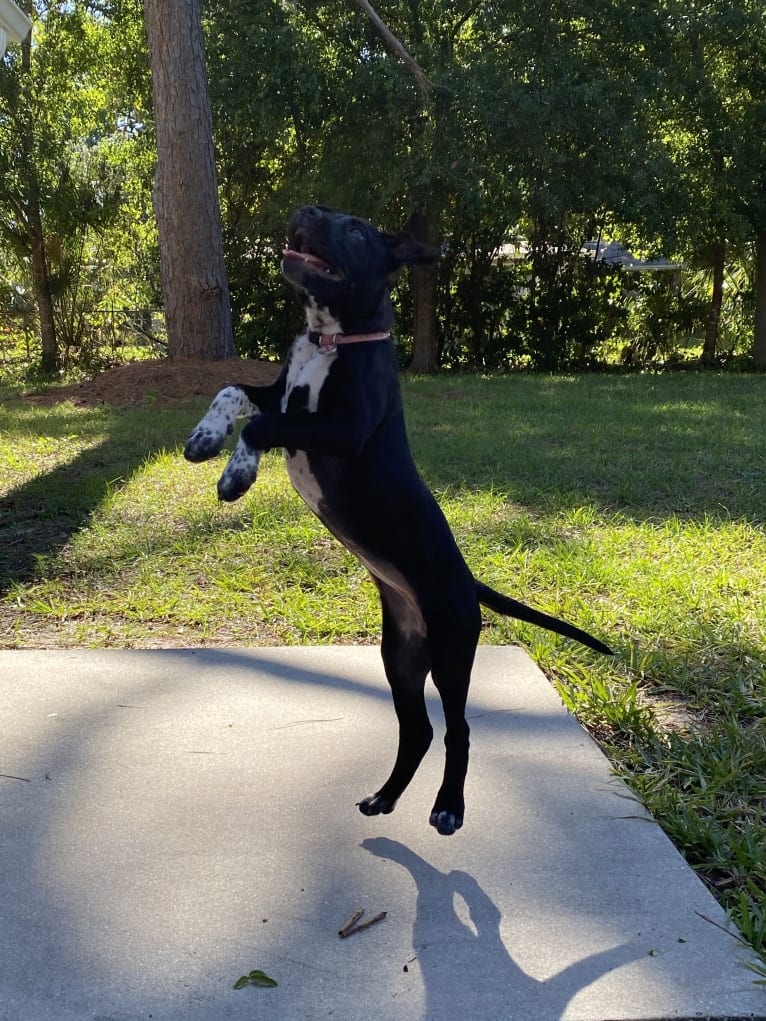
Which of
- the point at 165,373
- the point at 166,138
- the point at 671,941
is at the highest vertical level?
the point at 166,138

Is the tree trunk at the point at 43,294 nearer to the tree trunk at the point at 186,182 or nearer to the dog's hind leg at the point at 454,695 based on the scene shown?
the tree trunk at the point at 186,182

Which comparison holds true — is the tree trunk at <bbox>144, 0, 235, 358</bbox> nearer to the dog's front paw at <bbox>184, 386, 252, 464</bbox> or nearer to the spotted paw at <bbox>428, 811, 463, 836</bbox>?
the dog's front paw at <bbox>184, 386, 252, 464</bbox>

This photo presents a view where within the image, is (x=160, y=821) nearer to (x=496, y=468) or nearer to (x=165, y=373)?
(x=496, y=468)

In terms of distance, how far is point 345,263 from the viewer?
76.4 inches

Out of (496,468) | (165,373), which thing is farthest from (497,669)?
(165,373)

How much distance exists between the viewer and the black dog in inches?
75.8

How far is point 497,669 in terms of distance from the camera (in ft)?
11.8

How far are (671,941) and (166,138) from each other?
30.8 ft

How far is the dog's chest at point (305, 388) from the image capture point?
1994mm

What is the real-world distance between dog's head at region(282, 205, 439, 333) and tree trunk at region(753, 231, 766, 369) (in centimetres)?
1597

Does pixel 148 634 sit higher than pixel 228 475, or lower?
lower

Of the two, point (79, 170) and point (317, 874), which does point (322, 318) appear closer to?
point (317, 874)

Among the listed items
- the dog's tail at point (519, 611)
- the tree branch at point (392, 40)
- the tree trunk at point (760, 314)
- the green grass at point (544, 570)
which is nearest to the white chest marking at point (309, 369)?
the dog's tail at point (519, 611)

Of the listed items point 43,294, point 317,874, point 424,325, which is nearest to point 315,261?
point 317,874
